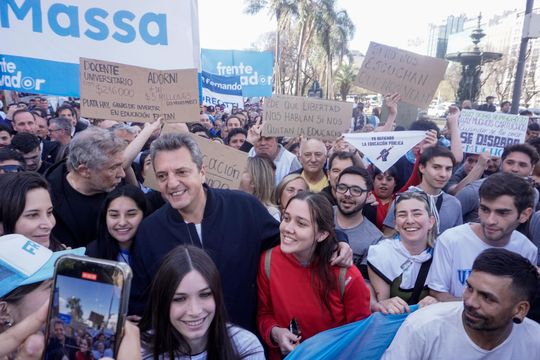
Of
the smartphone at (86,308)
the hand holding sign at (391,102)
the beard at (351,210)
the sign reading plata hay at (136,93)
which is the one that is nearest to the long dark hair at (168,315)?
the smartphone at (86,308)

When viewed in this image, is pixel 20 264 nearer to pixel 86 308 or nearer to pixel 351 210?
pixel 86 308

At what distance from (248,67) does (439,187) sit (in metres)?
8.39

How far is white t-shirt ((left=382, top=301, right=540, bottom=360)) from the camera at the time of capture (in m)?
2.01

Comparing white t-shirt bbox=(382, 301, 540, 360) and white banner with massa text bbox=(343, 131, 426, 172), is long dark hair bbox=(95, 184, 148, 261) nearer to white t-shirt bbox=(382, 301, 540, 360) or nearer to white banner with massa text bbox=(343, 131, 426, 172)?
white t-shirt bbox=(382, 301, 540, 360)

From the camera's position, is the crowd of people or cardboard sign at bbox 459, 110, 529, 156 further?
cardboard sign at bbox 459, 110, 529, 156

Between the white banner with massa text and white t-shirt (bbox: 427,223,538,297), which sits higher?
the white banner with massa text

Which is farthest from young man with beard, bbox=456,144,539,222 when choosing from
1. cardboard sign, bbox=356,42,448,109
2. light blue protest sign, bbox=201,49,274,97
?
light blue protest sign, bbox=201,49,274,97

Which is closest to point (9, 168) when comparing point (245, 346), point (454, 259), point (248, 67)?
point (245, 346)

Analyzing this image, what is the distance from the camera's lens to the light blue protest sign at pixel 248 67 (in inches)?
433

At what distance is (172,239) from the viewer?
8.18ft

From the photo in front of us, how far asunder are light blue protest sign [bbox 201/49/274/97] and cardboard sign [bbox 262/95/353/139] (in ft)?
19.1

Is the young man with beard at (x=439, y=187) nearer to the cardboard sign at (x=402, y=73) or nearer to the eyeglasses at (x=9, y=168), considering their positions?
the cardboard sign at (x=402, y=73)

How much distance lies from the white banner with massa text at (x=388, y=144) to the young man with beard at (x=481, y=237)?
5.76 ft

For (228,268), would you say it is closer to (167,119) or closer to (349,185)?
(349,185)
